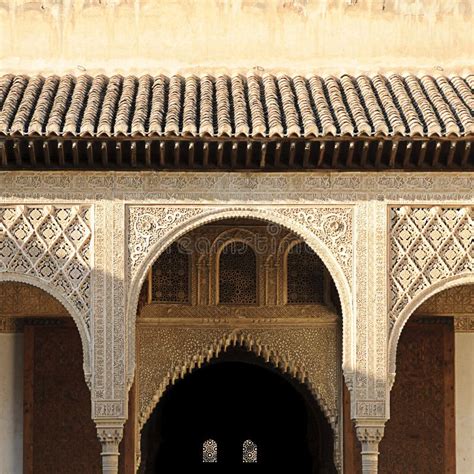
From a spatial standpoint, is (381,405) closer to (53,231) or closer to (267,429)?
(53,231)

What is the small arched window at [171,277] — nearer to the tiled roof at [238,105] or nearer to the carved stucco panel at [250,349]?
the carved stucco panel at [250,349]

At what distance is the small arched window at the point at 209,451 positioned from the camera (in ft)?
71.1

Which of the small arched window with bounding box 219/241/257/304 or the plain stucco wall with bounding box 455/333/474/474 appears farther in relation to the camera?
the plain stucco wall with bounding box 455/333/474/474

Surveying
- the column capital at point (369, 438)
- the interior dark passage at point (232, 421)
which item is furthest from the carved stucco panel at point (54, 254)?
the interior dark passage at point (232, 421)

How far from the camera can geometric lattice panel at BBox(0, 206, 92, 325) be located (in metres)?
14.9

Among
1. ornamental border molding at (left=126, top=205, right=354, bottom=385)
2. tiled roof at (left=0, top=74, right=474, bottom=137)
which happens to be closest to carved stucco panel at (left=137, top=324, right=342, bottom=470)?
ornamental border molding at (left=126, top=205, right=354, bottom=385)

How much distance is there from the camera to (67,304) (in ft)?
48.9

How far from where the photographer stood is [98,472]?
16.6 metres

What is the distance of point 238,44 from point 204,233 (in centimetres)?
201

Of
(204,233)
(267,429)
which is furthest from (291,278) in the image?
(267,429)

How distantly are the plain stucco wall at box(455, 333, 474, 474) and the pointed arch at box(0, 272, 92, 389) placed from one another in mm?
3918

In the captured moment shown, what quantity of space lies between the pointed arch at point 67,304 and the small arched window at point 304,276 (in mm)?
2440

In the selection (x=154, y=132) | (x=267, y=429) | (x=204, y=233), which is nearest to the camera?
(x=154, y=132)

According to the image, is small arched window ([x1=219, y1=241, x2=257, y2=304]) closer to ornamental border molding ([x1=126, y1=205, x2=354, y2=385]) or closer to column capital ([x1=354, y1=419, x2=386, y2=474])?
ornamental border molding ([x1=126, y1=205, x2=354, y2=385])
